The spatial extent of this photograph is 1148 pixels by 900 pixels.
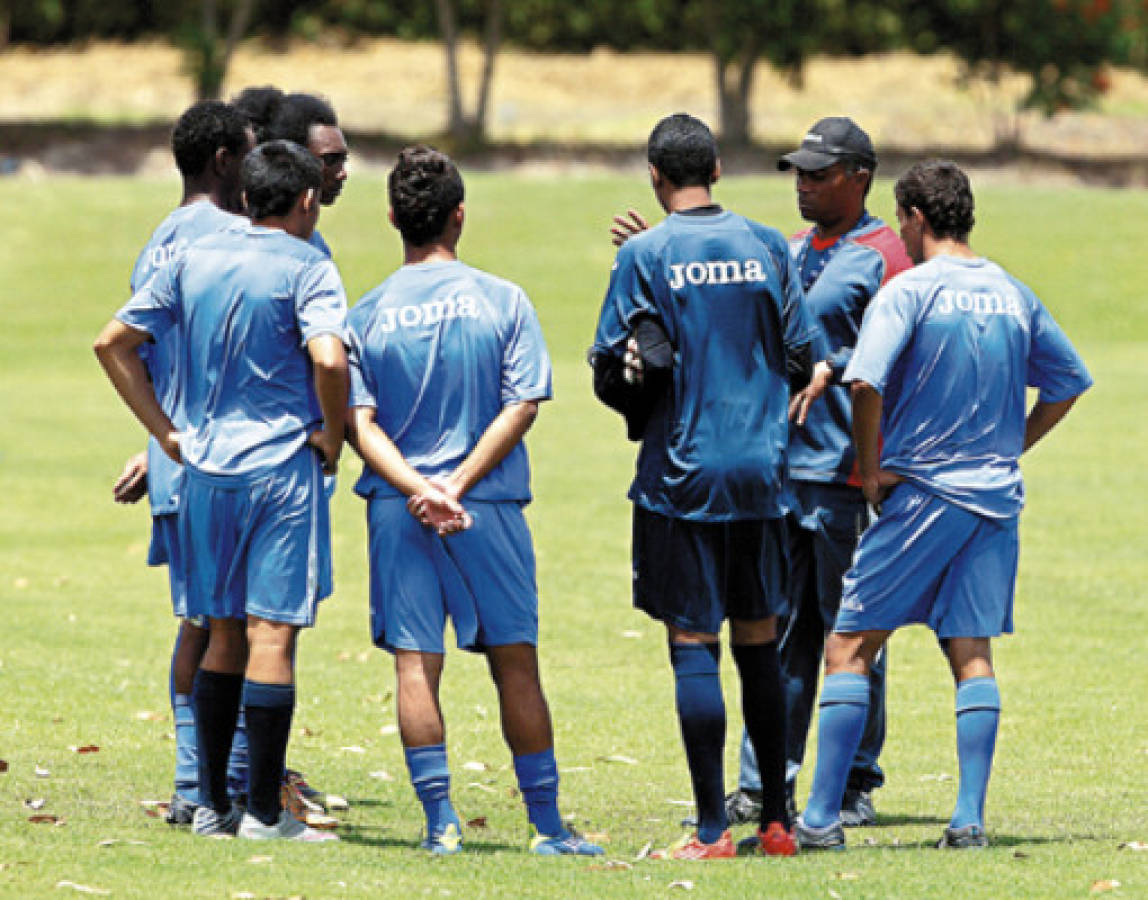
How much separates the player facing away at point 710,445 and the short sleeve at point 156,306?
4.78 ft

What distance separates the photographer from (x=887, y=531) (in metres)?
6.84

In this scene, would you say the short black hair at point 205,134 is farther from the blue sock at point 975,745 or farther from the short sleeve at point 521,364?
the blue sock at point 975,745

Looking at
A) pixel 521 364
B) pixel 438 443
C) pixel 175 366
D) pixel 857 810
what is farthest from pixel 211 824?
pixel 857 810

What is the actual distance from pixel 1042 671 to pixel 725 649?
2163 millimetres

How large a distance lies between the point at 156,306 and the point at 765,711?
2.50 m

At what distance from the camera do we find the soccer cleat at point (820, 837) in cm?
691

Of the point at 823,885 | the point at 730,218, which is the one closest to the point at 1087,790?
the point at 823,885

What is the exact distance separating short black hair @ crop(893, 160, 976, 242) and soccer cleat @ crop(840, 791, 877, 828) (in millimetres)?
2229

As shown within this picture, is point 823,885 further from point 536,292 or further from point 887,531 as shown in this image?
point 536,292

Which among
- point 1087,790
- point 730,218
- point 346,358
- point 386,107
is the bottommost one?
point 386,107

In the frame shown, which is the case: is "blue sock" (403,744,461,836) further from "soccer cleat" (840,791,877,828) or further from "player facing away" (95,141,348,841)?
"soccer cleat" (840,791,877,828)

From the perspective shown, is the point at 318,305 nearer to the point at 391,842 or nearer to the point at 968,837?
the point at 391,842

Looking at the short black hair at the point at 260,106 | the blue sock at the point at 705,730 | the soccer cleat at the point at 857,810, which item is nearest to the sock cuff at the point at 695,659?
the blue sock at the point at 705,730

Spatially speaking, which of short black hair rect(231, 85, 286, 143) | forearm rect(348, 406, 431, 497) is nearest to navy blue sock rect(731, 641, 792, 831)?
forearm rect(348, 406, 431, 497)
